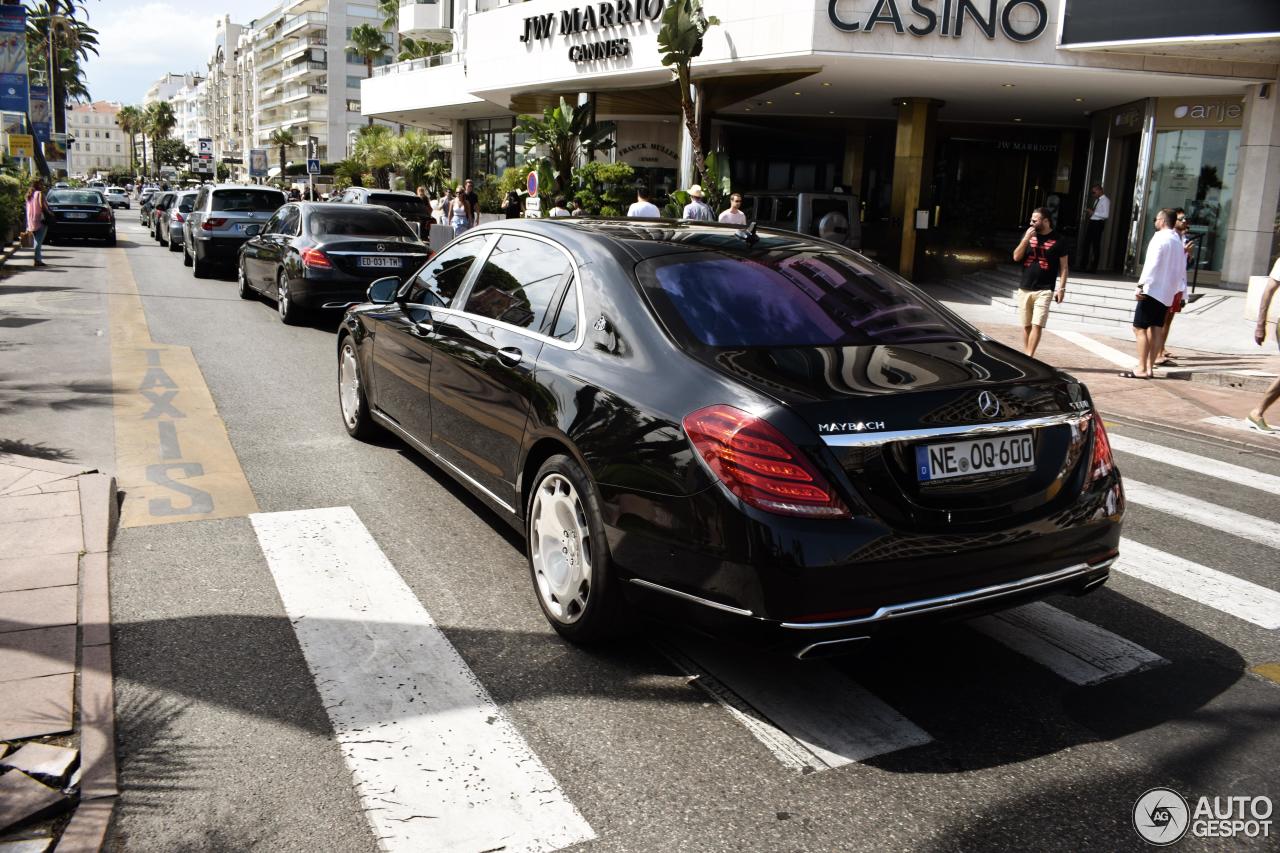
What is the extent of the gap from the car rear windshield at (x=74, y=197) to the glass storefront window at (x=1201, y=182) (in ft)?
88.5

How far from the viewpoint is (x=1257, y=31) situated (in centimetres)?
1742

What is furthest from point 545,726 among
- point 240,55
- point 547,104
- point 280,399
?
point 240,55

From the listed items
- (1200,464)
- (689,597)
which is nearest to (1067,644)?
(689,597)

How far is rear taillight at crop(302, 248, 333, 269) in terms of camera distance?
43.0 feet

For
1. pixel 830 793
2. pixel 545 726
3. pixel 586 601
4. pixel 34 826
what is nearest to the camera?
pixel 34 826

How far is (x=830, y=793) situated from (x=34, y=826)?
2.20 metres

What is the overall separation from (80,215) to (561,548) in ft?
96.8

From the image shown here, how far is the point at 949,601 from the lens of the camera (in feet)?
11.1

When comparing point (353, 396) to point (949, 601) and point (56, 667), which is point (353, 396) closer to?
point (56, 667)

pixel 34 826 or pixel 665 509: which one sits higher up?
pixel 665 509

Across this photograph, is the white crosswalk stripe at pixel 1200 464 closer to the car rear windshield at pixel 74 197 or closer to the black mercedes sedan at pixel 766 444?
the black mercedes sedan at pixel 766 444

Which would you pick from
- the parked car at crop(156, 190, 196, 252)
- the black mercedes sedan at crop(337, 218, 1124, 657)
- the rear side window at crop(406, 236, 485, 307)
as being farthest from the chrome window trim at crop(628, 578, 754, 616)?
the parked car at crop(156, 190, 196, 252)

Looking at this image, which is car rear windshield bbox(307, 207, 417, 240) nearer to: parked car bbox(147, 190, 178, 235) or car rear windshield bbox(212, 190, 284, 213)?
car rear windshield bbox(212, 190, 284, 213)

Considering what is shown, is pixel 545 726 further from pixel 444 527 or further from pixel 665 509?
pixel 444 527
